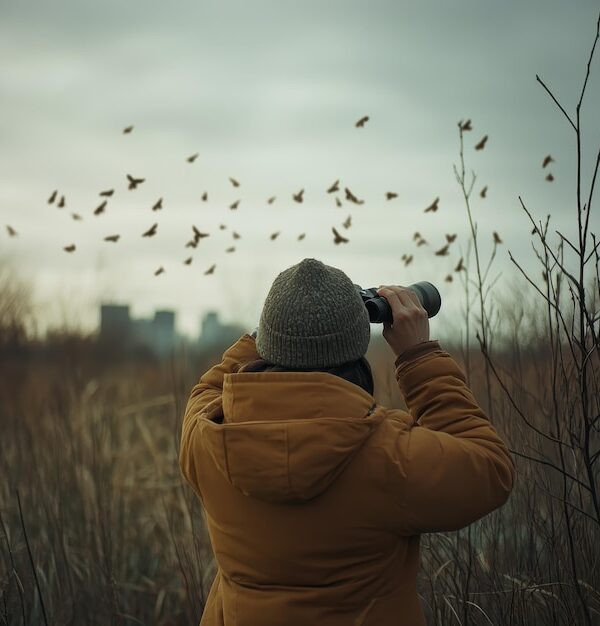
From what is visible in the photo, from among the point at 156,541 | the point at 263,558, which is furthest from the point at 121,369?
the point at 263,558

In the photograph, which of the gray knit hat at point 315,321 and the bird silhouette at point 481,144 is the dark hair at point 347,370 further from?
the bird silhouette at point 481,144

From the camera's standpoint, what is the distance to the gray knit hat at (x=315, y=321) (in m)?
1.43

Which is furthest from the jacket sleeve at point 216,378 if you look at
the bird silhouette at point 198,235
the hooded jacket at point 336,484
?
the bird silhouette at point 198,235

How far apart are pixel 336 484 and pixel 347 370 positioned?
0.22 metres

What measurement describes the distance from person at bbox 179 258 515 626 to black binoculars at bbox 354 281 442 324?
0.05m

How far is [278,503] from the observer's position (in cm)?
149

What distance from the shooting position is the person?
1388 millimetres

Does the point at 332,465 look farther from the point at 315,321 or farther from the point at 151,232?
the point at 151,232

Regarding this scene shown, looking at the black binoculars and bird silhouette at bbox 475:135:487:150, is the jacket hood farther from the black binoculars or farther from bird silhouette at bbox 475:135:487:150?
bird silhouette at bbox 475:135:487:150

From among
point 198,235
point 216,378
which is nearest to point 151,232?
point 198,235

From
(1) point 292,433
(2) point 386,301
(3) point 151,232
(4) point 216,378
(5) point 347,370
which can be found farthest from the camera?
(3) point 151,232

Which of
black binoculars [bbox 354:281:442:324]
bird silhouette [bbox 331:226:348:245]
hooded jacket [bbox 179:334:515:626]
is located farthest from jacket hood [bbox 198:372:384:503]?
bird silhouette [bbox 331:226:348:245]

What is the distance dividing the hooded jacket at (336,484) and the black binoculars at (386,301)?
120 millimetres

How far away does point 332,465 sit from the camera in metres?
1.38
